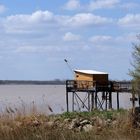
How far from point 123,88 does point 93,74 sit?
3807 mm

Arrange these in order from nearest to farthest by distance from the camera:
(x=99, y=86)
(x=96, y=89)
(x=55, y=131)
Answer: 1. (x=55, y=131)
2. (x=96, y=89)
3. (x=99, y=86)

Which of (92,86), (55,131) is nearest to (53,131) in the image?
(55,131)

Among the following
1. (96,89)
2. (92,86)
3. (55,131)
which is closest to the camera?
(55,131)

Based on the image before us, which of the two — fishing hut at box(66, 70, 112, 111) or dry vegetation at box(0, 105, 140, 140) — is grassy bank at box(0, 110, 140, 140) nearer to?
dry vegetation at box(0, 105, 140, 140)

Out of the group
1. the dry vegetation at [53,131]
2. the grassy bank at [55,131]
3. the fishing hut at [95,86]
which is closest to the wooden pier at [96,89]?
the fishing hut at [95,86]

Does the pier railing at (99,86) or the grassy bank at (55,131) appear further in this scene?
the pier railing at (99,86)

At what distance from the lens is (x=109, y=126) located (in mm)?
12586

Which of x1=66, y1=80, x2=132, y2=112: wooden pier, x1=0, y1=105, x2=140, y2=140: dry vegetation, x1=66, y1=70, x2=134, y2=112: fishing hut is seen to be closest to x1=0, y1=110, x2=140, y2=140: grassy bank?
x1=0, y1=105, x2=140, y2=140: dry vegetation

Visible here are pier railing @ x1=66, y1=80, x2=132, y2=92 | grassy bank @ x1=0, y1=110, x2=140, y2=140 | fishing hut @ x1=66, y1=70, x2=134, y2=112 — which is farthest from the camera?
fishing hut @ x1=66, y1=70, x2=134, y2=112

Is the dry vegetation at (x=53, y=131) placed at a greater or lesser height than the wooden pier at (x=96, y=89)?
lesser

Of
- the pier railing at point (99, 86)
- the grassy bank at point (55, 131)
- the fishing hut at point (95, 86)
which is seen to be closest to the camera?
the grassy bank at point (55, 131)

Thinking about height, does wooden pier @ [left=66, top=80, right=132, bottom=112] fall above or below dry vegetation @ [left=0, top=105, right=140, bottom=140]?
above

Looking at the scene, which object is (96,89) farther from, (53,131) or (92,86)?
(53,131)

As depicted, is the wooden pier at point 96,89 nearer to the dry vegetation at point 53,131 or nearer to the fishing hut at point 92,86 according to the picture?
the fishing hut at point 92,86
